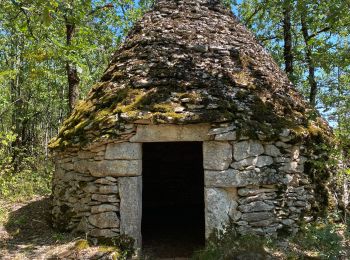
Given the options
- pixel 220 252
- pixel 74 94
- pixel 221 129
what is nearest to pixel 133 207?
pixel 220 252

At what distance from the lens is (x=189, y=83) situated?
189 inches

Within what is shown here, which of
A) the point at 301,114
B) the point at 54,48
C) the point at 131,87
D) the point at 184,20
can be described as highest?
the point at 184,20

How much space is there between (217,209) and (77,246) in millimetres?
1929

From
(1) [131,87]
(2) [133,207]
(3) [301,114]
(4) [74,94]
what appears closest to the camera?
(2) [133,207]

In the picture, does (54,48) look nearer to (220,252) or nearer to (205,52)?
(205,52)

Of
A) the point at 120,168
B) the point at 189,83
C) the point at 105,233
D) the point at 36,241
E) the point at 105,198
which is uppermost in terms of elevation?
the point at 189,83

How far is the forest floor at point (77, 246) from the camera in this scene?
13.0ft

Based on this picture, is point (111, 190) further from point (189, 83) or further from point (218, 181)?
point (189, 83)

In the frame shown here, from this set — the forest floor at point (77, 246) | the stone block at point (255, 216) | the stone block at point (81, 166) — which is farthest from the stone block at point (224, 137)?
the stone block at point (81, 166)

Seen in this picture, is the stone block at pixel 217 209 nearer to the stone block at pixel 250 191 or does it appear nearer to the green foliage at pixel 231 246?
the green foliage at pixel 231 246

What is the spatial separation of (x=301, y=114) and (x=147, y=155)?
4.13 metres

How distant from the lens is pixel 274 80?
18.0 feet

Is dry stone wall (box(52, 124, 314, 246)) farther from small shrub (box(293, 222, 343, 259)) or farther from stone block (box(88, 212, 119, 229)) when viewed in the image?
small shrub (box(293, 222, 343, 259))

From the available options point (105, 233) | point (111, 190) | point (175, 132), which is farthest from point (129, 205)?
point (175, 132)
